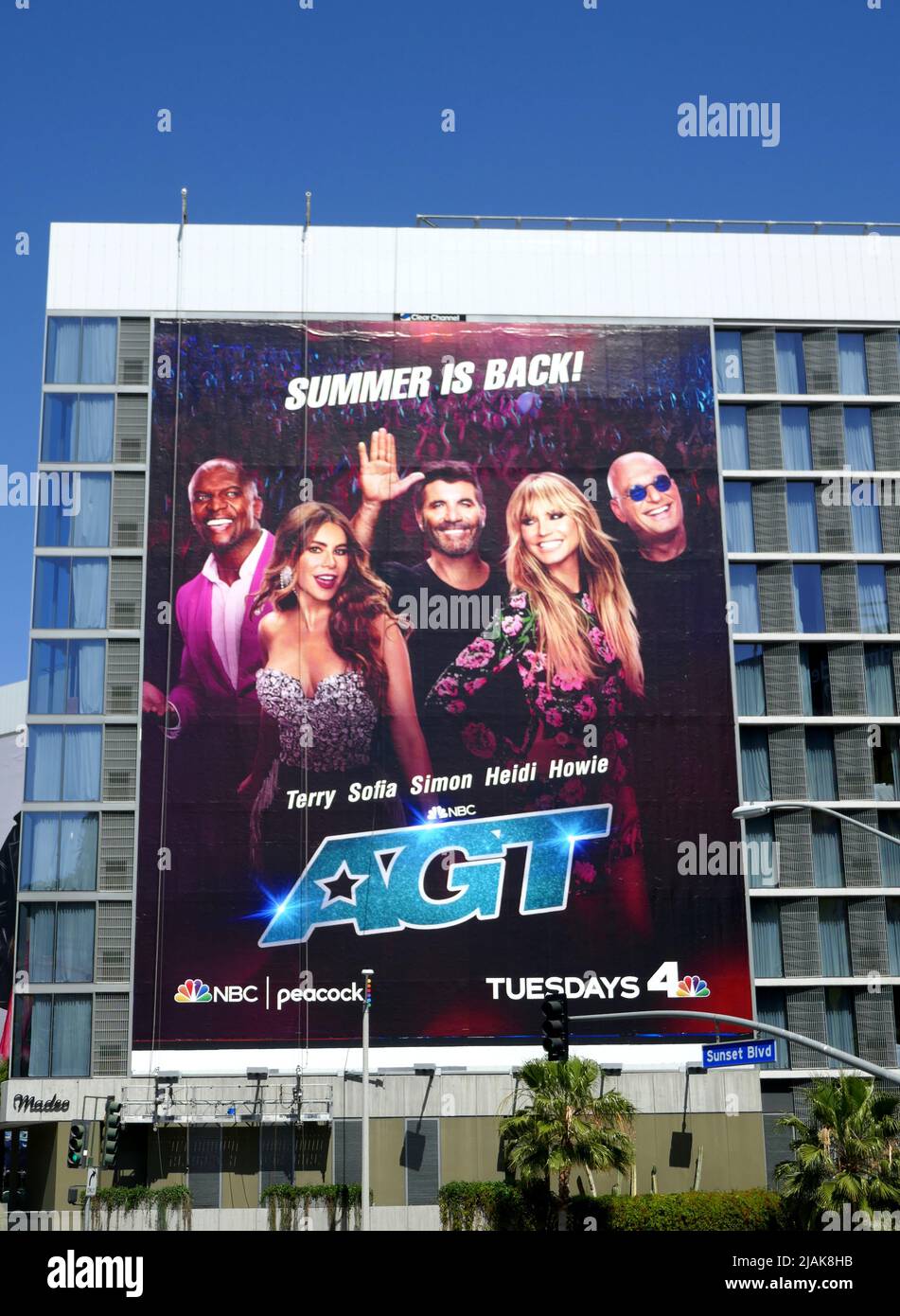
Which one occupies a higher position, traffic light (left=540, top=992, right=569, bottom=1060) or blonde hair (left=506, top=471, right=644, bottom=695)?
blonde hair (left=506, top=471, right=644, bottom=695)

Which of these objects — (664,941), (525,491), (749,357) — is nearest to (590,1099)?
(664,941)

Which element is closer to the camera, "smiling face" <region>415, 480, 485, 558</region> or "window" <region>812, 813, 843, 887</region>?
"window" <region>812, 813, 843, 887</region>

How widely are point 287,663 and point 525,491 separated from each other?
12265 millimetres

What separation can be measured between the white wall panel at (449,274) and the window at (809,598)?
1144cm

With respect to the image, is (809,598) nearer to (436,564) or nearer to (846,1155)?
(436,564)

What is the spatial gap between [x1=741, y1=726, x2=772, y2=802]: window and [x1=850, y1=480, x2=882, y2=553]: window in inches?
373

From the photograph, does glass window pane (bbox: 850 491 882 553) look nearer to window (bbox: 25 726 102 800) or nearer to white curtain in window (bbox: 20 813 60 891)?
window (bbox: 25 726 102 800)

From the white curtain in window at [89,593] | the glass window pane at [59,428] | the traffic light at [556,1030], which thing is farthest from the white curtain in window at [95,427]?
the traffic light at [556,1030]

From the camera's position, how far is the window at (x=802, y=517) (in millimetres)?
62406

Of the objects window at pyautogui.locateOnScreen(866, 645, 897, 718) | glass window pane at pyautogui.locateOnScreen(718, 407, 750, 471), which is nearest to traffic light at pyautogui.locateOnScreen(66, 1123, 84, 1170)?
window at pyautogui.locateOnScreen(866, 645, 897, 718)

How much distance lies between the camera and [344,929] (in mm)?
56125

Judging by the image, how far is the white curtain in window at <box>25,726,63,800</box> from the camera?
5791 centimetres
